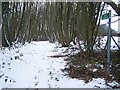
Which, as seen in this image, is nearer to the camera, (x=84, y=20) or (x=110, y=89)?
(x=110, y=89)

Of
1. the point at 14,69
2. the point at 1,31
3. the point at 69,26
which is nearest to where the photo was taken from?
the point at 14,69

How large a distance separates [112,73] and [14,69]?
13.4 ft

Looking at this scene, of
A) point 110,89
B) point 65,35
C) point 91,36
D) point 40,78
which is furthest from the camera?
point 65,35

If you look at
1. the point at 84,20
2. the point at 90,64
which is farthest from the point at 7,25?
the point at 90,64

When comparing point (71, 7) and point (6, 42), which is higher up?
point (71, 7)

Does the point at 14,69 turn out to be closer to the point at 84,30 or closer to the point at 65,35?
the point at 84,30

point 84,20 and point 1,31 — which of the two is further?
point 1,31

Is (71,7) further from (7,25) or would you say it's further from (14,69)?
(14,69)

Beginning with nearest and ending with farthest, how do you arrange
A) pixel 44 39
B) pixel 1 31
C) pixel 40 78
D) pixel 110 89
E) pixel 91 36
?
pixel 110 89
pixel 40 78
pixel 91 36
pixel 1 31
pixel 44 39

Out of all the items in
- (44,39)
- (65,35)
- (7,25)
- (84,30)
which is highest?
(84,30)

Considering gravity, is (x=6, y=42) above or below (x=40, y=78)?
below

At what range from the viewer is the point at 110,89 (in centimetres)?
721

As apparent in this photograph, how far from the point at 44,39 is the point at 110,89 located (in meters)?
47.7

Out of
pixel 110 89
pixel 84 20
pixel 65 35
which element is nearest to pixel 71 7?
pixel 65 35
